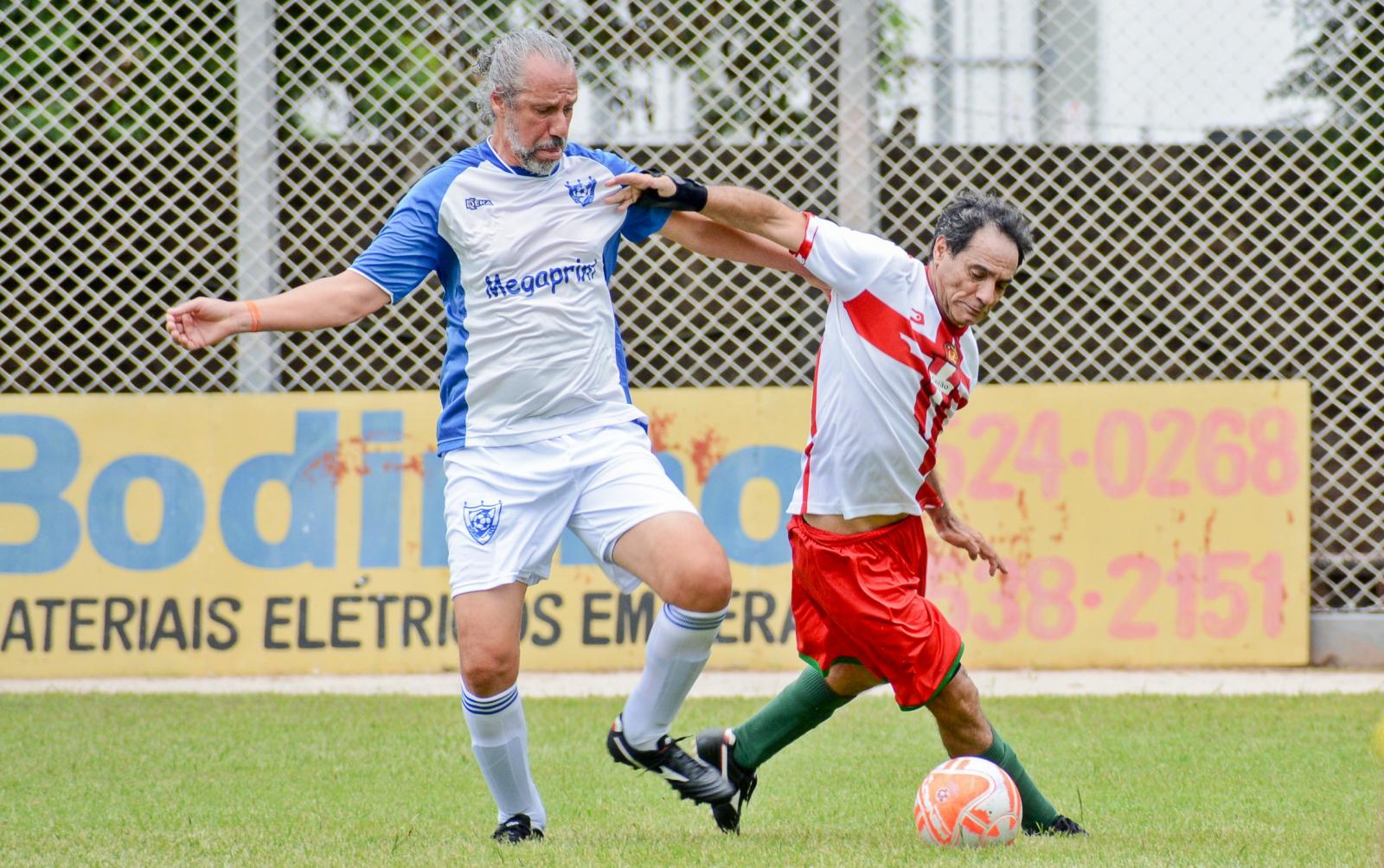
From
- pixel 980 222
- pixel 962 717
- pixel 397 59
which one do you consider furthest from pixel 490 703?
pixel 397 59

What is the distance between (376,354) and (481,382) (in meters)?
3.98

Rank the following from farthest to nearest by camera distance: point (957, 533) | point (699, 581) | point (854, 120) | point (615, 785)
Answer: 1. point (854, 120)
2. point (615, 785)
3. point (957, 533)
4. point (699, 581)

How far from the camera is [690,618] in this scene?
404cm

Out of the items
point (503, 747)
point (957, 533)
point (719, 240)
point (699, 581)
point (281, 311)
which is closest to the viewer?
point (281, 311)

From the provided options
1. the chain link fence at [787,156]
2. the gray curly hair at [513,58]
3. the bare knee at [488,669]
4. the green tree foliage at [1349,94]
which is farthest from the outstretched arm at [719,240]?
the green tree foliage at [1349,94]

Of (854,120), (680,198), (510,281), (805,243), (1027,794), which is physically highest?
(854,120)

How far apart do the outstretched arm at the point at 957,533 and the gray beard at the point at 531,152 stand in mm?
1349

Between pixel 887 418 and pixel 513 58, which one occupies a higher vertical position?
pixel 513 58

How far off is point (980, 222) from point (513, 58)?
1278 mm

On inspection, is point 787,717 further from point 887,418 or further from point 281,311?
point 281,311

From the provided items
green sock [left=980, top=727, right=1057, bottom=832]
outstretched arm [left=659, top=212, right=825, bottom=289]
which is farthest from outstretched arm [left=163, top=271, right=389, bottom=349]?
green sock [left=980, top=727, right=1057, bottom=832]

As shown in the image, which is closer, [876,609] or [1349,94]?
[876,609]

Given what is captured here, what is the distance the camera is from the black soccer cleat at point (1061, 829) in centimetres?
410

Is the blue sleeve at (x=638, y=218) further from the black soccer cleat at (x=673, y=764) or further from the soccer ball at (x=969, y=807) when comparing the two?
the soccer ball at (x=969, y=807)
